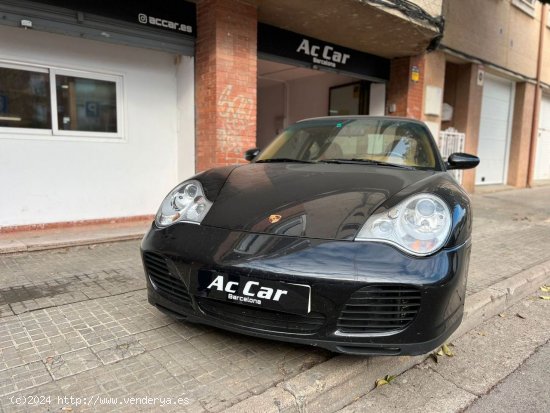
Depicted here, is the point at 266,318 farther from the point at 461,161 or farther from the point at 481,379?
the point at 461,161

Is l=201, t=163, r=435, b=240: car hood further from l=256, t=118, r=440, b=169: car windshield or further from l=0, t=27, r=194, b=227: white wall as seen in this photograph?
l=0, t=27, r=194, b=227: white wall

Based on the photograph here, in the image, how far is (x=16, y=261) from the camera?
13.3 feet

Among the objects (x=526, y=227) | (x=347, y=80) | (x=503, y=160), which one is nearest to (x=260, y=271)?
(x=526, y=227)

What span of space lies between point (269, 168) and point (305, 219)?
0.88 m

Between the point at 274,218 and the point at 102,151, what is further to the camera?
the point at 102,151

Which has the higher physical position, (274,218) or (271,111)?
(271,111)

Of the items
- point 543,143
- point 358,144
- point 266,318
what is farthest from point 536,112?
point 266,318

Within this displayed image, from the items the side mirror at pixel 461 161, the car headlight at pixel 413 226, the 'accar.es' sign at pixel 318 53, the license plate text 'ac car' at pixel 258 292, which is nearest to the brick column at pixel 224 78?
the 'accar.es' sign at pixel 318 53

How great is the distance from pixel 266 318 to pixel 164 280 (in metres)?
0.67

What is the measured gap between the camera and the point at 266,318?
2.00m

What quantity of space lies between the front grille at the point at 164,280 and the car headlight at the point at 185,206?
0.22 meters

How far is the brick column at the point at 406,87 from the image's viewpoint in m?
8.67

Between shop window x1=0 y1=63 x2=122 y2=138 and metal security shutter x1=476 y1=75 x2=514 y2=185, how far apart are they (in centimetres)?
1037

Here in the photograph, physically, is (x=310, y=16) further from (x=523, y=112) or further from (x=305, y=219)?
(x=523, y=112)
